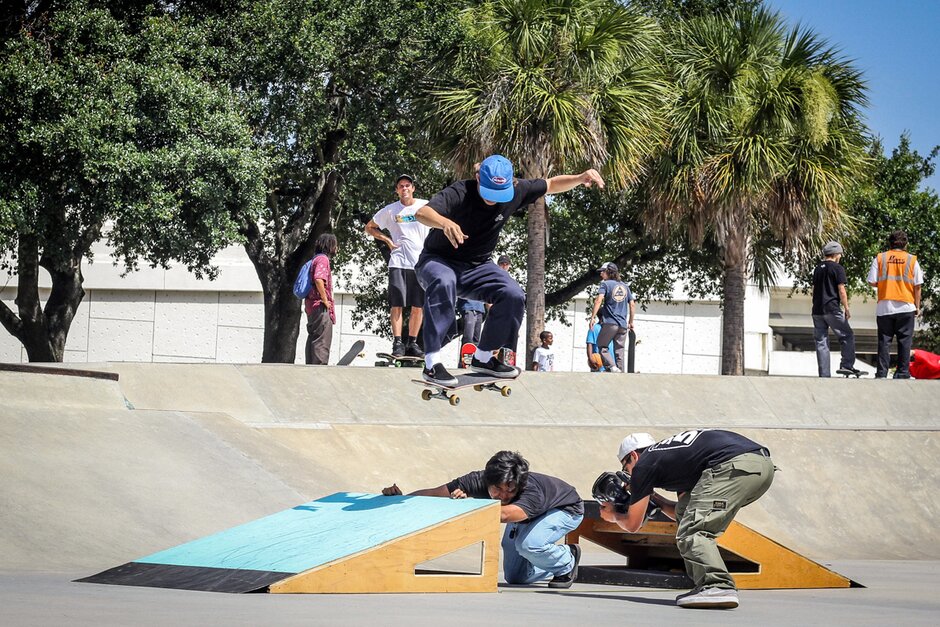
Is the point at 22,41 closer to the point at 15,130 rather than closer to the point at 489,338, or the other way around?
the point at 15,130

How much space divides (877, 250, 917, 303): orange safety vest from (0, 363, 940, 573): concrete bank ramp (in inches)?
55.7

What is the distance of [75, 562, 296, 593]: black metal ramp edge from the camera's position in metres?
5.86

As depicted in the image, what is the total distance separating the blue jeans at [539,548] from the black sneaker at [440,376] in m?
1.16

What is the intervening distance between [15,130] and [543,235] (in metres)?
8.89

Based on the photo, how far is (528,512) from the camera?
23.9 ft

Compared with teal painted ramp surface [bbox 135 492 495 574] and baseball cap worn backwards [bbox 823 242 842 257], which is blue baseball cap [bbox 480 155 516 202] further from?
baseball cap worn backwards [bbox 823 242 842 257]

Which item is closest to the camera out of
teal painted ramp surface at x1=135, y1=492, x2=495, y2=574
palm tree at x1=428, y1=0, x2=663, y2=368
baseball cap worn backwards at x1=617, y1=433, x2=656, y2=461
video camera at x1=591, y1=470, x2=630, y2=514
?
teal painted ramp surface at x1=135, y1=492, x2=495, y2=574

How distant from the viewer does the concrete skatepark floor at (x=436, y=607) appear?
15.2ft

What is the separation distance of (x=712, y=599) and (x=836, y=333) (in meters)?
9.52

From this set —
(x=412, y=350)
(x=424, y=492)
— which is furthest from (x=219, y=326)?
(x=424, y=492)

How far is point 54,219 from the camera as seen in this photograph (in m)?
18.1

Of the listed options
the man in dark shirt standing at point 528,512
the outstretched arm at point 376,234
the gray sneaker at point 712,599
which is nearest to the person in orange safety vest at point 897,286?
the outstretched arm at point 376,234

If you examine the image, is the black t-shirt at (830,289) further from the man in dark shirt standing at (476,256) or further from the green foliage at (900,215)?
the green foliage at (900,215)

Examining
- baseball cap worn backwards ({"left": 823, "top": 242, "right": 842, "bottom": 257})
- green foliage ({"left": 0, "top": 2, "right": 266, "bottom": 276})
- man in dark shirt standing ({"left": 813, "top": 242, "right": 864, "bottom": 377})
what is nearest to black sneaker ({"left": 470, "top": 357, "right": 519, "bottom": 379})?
baseball cap worn backwards ({"left": 823, "top": 242, "right": 842, "bottom": 257})
